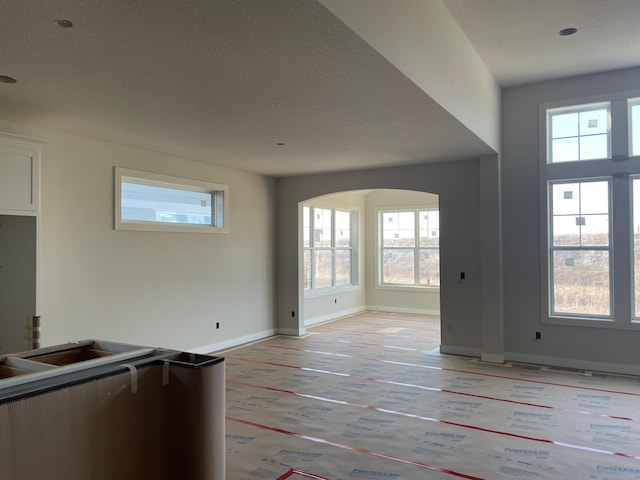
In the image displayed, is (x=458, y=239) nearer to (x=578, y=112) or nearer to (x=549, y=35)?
(x=578, y=112)

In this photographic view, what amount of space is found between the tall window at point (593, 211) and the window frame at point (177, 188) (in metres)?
4.29

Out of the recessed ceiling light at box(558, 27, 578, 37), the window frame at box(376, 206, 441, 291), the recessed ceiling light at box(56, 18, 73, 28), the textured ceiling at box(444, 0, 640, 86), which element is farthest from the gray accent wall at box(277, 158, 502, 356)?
the recessed ceiling light at box(56, 18, 73, 28)

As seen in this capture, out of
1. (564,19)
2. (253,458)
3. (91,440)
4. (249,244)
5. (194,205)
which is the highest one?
(564,19)

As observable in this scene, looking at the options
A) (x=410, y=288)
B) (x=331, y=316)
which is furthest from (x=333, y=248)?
(x=410, y=288)

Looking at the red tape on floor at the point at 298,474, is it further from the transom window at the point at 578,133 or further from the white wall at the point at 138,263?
the transom window at the point at 578,133

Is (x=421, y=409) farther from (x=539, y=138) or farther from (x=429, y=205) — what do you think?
(x=429, y=205)

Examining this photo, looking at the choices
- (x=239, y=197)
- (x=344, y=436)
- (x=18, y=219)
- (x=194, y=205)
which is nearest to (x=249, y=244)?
(x=239, y=197)

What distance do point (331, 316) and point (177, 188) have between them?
14.6 feet

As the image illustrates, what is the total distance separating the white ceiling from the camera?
2.45 metres

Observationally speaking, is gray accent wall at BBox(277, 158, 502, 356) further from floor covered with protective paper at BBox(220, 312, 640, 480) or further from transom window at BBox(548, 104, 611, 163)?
transom window at BBox(548, 104, 611, 163)

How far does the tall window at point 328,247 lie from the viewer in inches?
358

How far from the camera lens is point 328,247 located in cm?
968

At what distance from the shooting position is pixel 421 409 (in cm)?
420

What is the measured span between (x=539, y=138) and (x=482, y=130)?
1.21 metres
